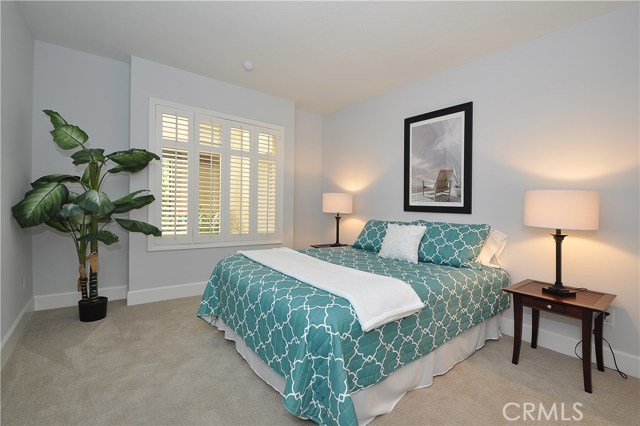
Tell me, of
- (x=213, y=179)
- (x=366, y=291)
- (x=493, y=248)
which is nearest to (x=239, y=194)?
(x=213, y=179)

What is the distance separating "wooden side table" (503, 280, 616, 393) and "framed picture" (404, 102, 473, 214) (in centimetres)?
110

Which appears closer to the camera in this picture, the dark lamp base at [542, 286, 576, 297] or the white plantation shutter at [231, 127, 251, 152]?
the dark lamp base at [542, 286, 576, 297]

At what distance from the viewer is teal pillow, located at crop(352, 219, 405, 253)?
11.4 ft

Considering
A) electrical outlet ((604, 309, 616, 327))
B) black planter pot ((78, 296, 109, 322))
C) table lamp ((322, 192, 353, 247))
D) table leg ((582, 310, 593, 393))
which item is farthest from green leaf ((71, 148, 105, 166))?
electrical outlet ((604, 309, 616, 327))

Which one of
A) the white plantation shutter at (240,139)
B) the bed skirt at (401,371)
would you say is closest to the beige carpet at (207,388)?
the bed skirt at (401,371)

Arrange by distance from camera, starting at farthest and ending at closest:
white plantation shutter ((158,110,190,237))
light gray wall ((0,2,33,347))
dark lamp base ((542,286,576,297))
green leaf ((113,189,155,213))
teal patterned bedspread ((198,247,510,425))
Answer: white plantation shutter ((158,110,190,237))
green leaf ((113,189,155,213))
light gray wall ((0,2,33,347))
dark lamp base ((542,286,576,297))
teal patterned bedspread ((198,247,510,425))

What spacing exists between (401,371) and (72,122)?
13.4 ft

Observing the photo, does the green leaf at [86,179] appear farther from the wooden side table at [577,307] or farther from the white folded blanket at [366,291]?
the wooden side table at [577,307]

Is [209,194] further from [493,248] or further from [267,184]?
[493,248]

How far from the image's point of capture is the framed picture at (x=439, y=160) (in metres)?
3.21

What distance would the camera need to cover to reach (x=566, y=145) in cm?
255

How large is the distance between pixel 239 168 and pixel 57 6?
7.39ft

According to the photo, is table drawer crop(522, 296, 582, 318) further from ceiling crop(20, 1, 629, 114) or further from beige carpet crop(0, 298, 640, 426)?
ceiling crop(20, 1, 629, 114)

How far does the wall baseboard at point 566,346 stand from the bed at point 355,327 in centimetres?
25
